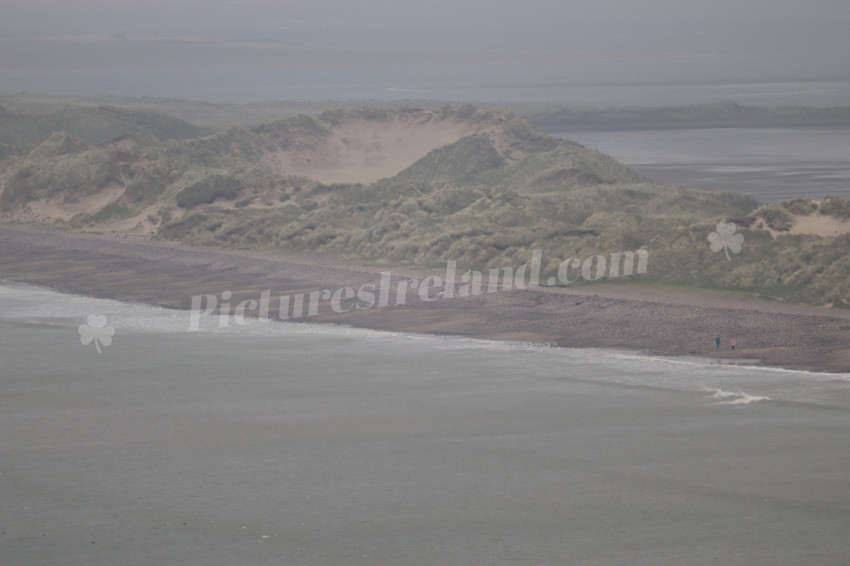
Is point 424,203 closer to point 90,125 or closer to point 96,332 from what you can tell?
point 96,332

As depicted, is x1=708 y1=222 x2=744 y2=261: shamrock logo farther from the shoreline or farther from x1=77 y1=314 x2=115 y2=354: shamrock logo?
x1=77 y1=314 x2=115 y2=354: shamrock logo

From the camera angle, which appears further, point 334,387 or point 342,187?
point 342,187

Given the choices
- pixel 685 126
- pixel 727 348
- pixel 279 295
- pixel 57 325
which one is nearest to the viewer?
pixel 727 348

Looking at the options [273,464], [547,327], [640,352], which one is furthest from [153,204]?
[273,464]

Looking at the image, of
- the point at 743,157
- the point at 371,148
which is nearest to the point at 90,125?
the point at 371,148

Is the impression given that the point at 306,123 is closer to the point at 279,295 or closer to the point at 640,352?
the point at 279,295

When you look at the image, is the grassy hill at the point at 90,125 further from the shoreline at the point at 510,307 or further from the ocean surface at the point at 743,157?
the shoreline at the point at 510,307
